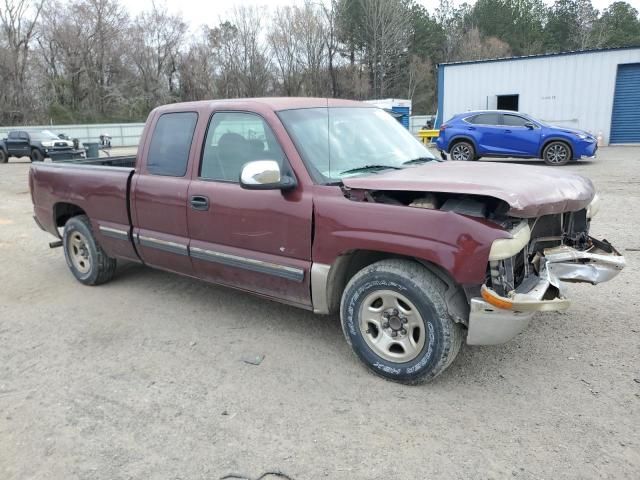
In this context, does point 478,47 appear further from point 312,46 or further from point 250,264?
point 250,264

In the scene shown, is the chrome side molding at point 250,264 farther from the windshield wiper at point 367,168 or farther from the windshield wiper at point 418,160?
the windshield wiper at point 418,160

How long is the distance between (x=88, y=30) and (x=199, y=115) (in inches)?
2176

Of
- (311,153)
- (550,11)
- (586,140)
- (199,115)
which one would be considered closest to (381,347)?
(311,153)

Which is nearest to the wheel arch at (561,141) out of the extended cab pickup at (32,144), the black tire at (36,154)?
the extended cab pickup at (32,144)

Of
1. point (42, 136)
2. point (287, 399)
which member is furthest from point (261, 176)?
point (42, 136)

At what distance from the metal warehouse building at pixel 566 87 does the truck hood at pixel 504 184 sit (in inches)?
807

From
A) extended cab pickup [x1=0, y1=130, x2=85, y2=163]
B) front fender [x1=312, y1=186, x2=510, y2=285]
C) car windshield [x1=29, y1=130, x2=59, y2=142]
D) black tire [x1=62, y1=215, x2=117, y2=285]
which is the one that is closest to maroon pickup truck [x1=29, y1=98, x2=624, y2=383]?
front fender [x1=312, y1=186, x2=510, y2=285]

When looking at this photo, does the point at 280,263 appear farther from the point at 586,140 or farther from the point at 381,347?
the point at 586,140

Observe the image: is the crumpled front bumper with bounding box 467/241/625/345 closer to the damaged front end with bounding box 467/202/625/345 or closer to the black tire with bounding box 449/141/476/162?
the damaged front end with bounding box 467/202/625/345

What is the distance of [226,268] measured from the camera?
13.8 feet

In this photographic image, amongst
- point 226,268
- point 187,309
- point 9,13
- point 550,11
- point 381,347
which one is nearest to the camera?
point 381,347

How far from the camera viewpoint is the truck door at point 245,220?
3.71 meters

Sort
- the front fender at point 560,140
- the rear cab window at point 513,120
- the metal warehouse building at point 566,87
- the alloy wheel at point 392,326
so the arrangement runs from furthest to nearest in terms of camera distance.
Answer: the metal warehouse building at point 566,87 → the rear cab window at point 513,120 → the front fender at point 560,140 → the alloy wheel at point 392,326

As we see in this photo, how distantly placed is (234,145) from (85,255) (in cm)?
263
